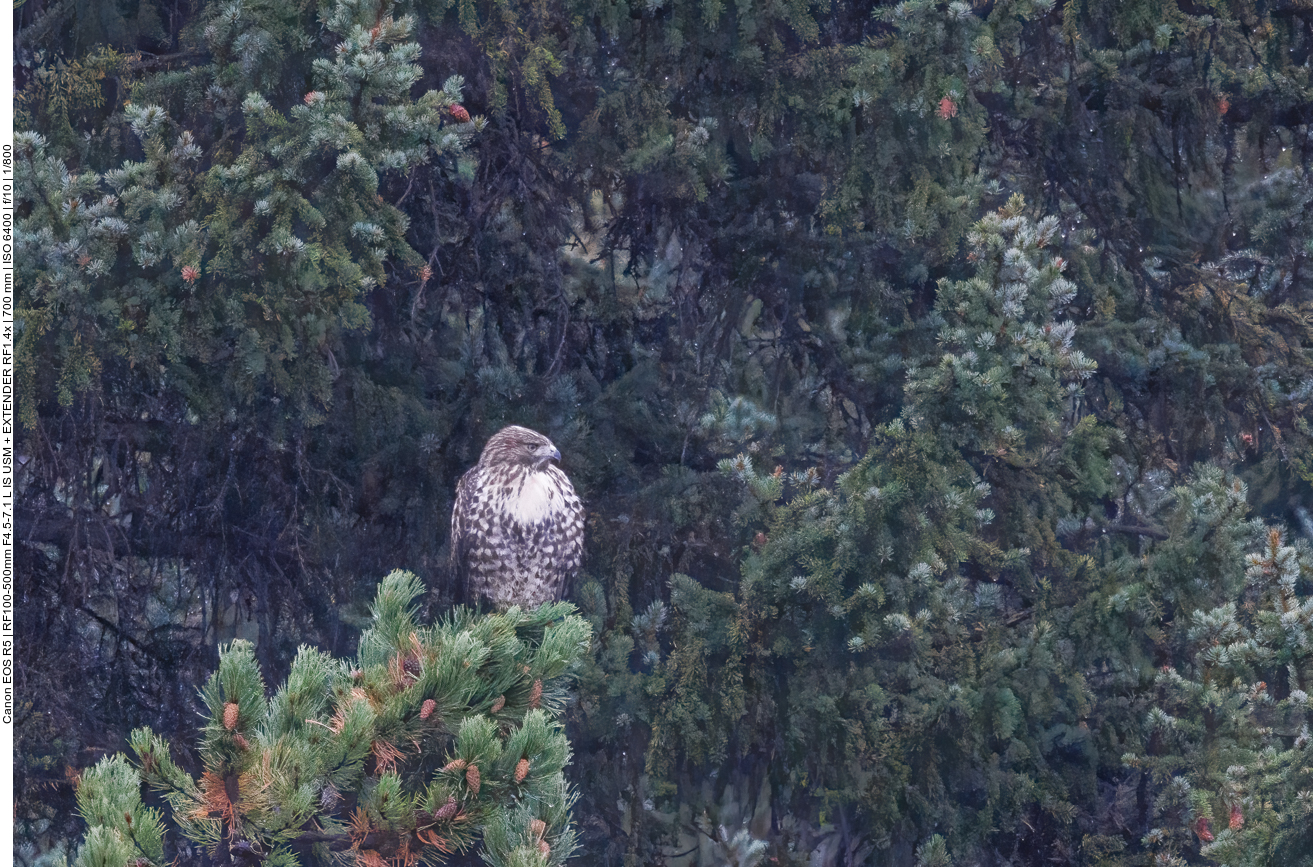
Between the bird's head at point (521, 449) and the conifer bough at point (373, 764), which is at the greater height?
the conifer bough at point (373, 764)

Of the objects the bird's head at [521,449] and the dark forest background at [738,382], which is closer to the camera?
the dark forest background at [738,382]

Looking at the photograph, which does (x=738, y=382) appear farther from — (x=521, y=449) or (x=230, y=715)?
(x=230, y=715)

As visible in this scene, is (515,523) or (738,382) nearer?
(515,523)

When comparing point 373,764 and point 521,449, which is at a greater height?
point 373,764

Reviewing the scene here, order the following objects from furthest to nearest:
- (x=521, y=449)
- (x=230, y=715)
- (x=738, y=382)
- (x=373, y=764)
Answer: (x=738, y=382), (x=521, y=449), (x=373, y=764), (x=230, y=715)

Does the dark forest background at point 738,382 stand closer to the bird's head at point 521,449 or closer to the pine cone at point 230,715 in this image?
the bird's head at point 521,449

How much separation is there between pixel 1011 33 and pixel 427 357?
2.53m

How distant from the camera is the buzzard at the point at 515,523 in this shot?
12.4ft

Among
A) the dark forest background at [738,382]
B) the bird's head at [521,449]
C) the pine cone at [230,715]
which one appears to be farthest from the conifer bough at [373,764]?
the dark forest background at [738,382]

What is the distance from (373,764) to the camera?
2061 millimetres

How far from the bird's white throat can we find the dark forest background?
1.04 ft

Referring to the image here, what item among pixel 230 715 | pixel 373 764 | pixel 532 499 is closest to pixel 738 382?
pixel 532 499

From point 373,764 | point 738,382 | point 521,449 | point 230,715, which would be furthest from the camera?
point 738,382

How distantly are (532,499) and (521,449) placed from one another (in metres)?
0.19
